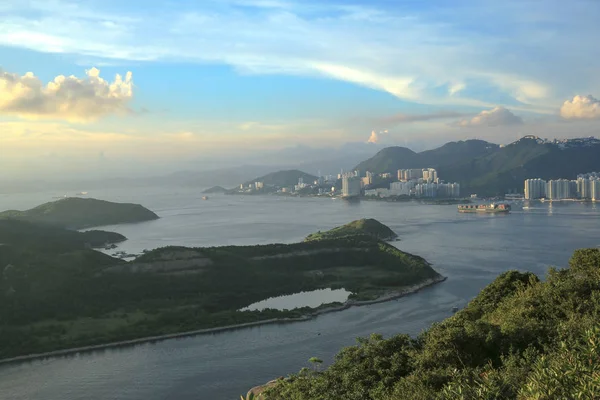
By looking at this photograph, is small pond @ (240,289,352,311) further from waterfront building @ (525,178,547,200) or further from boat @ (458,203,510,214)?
waterfront building @ (525,178,547,200)

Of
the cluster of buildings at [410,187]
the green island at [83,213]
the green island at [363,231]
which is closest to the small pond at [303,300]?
the green island at [363,231]

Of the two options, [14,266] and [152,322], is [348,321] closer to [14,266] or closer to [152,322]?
[152,322]

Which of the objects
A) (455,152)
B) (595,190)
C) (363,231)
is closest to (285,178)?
(455,152)

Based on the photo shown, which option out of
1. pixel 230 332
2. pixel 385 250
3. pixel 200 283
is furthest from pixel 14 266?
pixel 385 250

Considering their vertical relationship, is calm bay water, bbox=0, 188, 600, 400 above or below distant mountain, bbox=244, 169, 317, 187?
below

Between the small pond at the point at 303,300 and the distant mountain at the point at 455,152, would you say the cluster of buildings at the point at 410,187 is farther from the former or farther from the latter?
the small pond at the point at 303,300

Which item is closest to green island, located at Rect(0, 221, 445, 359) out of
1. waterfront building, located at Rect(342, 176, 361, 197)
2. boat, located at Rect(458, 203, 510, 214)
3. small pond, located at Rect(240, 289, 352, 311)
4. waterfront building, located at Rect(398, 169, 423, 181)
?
small pond, located at Rect(240, 289, 352, 311)
